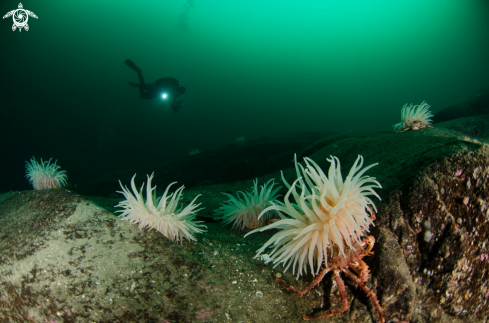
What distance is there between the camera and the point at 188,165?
934cm

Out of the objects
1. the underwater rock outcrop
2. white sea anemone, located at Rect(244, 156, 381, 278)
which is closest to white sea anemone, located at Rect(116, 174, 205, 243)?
the underwater rock outcrop

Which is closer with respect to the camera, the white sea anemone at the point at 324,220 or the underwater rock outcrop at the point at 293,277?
the white sea anemone at the point at 324,220

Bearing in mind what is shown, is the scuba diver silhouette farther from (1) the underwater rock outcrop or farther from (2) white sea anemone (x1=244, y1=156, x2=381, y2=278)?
(2) white sea anemone (x1=244, y1=156, x2=381, y2=278)

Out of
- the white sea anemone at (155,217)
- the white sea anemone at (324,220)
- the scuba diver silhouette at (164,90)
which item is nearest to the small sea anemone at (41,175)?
the white sea anemone at (155,217)

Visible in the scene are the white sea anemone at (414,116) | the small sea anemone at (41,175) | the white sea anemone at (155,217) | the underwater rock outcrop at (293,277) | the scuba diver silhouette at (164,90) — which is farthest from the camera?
the scuba diver silhouette at (164,90)

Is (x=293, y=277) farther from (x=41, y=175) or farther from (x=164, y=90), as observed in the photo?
(x=164, y=90)

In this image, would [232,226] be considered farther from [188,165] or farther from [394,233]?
[188,165]

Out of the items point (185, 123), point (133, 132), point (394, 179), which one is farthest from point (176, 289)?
point (185, 123)

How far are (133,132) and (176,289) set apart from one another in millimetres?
51557

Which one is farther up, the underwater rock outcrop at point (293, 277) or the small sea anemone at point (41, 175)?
the small sea anemone at point (41, 175)

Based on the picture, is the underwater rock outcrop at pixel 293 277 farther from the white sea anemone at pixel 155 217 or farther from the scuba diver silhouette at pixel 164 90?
the scuba diver silhouette at pixel 164 90

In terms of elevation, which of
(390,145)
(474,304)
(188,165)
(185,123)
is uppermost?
(185,123)

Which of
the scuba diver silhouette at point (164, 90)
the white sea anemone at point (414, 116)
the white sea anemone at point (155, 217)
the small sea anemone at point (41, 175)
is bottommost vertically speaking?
the white sea anemone at point (155, 217)

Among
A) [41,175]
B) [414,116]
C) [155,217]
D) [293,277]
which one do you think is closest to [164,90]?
[41,175]
